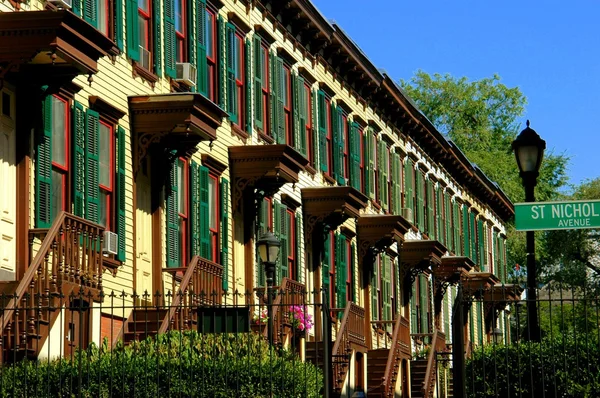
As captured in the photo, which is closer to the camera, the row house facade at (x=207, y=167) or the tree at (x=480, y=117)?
the row house facade at (x=207, y=167)

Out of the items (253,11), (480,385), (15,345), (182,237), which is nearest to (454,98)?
(253,11)

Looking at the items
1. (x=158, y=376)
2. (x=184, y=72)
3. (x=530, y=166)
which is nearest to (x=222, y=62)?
(x=184, y=72)

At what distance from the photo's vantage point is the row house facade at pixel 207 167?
19.8m

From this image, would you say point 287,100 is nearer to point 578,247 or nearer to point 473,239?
point 473,239

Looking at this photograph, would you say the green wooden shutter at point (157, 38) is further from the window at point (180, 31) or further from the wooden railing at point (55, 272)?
the wooden railing at point (55, 272)

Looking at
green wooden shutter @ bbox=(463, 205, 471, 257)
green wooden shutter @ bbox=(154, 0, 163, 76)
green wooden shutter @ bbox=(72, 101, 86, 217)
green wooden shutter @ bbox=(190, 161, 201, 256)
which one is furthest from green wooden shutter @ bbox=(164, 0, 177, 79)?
green wooden shutter @ bbox=(463, 205, 471, 257)

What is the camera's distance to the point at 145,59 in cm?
2503

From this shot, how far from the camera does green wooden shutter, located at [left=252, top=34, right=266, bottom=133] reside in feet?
102

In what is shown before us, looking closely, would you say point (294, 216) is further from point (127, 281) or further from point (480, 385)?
point (480, 385)

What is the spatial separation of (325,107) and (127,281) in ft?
47.9

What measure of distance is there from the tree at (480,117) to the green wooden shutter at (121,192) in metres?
51.1

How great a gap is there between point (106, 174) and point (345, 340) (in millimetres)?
9766

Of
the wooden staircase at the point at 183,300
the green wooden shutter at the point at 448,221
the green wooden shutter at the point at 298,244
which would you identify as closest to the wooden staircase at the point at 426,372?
the green wooden shutter at the point at 298,244

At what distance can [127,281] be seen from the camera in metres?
23.7
